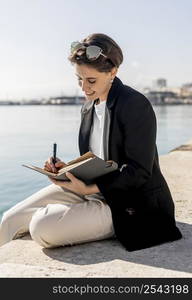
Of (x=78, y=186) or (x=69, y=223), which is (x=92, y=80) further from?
(x=69, y=223)

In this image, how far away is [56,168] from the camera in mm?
3439

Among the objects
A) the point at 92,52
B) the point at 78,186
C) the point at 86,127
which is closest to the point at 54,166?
the point at 78,186

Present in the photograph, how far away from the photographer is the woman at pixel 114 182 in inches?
127

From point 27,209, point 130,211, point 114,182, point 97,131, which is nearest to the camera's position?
point 114,182

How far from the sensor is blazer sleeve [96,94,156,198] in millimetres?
3229

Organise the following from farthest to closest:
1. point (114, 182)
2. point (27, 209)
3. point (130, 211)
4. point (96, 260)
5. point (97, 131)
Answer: point (27, 209) < point (97, 131) < point (130, 211) < point (114, 182) < point (96, 260)

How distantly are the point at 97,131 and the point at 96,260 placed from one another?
2.94 feet

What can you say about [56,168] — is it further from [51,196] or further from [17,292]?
[17,292]

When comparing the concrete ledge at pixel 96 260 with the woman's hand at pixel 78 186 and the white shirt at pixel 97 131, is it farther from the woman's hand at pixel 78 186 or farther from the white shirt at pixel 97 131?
the white shirt at pixel 97 131

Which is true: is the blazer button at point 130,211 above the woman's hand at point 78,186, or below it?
below

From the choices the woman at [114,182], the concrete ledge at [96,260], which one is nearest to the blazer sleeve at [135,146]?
the woman at [114,182]

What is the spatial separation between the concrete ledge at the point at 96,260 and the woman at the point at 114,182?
0.24 ft

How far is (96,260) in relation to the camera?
314cm

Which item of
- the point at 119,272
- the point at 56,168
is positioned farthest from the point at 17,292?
the point at 56,168
